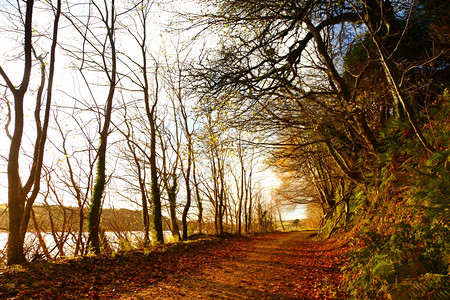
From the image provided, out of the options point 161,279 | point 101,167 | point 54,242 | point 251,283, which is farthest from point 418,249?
point 54,242

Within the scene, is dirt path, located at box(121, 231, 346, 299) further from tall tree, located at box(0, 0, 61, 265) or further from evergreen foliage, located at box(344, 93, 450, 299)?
tall tree, located at box(0, 0, 61, 265)

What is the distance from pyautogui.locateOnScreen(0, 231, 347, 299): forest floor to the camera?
12.8 feet

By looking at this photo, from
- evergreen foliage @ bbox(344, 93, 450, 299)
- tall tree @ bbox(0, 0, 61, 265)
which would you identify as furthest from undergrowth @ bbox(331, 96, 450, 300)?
tall tree @ bbox(0, 0, 61, 265)

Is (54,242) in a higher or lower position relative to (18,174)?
lower

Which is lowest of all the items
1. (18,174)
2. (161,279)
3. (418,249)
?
(161,279)

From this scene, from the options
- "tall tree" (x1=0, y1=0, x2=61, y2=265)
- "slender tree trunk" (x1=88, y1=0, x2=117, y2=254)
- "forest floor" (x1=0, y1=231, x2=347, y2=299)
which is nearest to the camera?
"forest floor" (x1=0, y1=231, x2=347, y2=299)

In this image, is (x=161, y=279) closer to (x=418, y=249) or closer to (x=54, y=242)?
(x=418, y=249)

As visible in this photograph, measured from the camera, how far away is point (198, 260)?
24.1 feet

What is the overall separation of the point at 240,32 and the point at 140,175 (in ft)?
32.5

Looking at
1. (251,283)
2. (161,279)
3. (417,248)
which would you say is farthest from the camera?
(161,279)

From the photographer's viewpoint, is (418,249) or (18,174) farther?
(18,174)

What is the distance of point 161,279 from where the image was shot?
513 cm

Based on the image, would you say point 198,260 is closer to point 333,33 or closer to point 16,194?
point 16,194

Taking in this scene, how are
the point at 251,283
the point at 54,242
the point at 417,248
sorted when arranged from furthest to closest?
the point at 54,242, the point at 251,283, the point at 417,248
